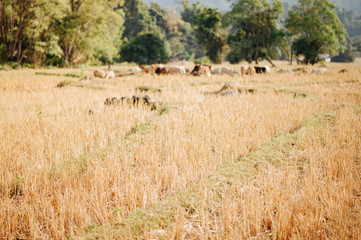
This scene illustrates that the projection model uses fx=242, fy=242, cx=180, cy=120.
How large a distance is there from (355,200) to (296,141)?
5.31ft

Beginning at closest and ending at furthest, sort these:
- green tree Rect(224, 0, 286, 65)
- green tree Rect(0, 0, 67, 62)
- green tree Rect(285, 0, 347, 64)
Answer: green tree Rect(0, 0, 67, 62) < green tree Rect(285, 0, 347, 64) < green tree Rect(224, 0, 286, 65)

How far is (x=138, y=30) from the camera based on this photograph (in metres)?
50.2

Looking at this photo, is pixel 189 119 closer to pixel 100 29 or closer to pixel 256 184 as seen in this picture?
pixel 256 184

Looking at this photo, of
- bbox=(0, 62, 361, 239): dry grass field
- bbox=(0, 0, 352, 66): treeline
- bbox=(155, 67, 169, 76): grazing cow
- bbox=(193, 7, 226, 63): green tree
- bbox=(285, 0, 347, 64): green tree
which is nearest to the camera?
bbox=(0, 62, 361, 239): dry grass field

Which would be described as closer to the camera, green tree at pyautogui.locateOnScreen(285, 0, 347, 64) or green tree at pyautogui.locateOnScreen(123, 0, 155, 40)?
green tree at pyautogui.locateOnScreen(285, 0, 347, 64)

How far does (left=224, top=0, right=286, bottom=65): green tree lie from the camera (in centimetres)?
3281

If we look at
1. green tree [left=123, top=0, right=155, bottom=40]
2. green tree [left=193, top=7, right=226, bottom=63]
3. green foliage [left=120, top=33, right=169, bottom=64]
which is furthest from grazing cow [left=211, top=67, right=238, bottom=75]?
green tree [left=123, top=0, right=155, bottom=40]

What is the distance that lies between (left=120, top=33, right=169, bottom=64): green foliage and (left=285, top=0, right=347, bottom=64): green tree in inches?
746

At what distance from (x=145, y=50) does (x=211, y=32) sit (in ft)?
34.5

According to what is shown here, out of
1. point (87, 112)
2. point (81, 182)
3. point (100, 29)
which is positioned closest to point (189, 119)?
point (87, 112)

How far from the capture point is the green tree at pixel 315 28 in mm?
28328

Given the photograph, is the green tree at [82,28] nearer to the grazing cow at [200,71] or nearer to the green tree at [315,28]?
the grazing cow at [200,71]

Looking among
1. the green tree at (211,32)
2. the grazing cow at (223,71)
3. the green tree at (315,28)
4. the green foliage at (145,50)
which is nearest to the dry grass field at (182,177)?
the grazing cow at (223,71)

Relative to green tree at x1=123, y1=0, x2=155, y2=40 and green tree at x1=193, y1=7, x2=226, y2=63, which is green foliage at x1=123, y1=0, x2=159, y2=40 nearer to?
green tree at x1=123, y1=0, x2=155, y2=40
